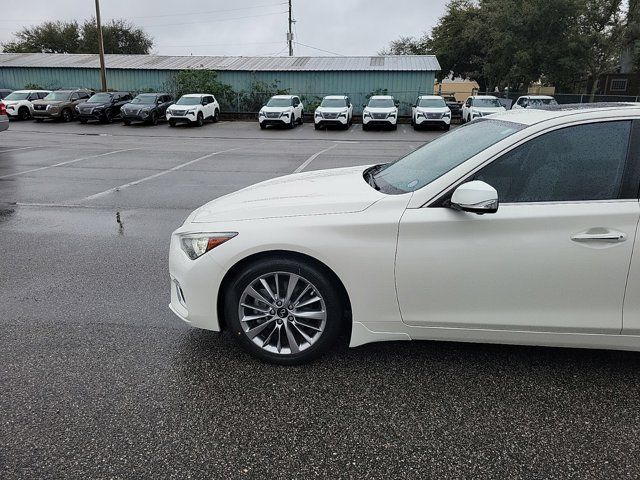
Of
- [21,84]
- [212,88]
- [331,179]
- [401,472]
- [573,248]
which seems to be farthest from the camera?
[21,84]

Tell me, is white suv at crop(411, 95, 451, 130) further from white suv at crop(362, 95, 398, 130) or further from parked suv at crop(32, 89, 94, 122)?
parked suv at crop(32, 89, 94, 122)

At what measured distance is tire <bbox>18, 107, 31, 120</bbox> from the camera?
99.3 feet

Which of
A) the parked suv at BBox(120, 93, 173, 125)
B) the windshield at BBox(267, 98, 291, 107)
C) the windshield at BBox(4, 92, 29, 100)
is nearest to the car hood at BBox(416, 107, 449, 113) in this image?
the windshield at BBox(267, 98, 291, 107)

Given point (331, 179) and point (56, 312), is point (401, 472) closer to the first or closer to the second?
point (331, 179)

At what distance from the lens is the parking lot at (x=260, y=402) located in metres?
2.53

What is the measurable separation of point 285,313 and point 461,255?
1141mm

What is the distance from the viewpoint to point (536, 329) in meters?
3.11

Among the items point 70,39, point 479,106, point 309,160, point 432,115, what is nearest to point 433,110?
point 432,115

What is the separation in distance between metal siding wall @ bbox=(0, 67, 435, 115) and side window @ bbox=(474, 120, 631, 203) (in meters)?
32.2

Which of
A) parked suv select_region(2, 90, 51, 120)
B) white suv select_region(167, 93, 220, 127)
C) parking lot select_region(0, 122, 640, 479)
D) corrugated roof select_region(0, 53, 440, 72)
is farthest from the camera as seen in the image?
corrugated roof select_region(0, 53, 440, 72)

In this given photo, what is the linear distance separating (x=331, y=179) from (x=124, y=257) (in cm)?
285

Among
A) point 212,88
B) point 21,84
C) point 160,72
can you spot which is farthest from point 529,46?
point 21,84

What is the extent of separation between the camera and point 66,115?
96.8 ft

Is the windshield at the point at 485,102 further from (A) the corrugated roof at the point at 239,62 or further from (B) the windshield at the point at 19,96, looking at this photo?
(B) the windshield at the point at 19,96
